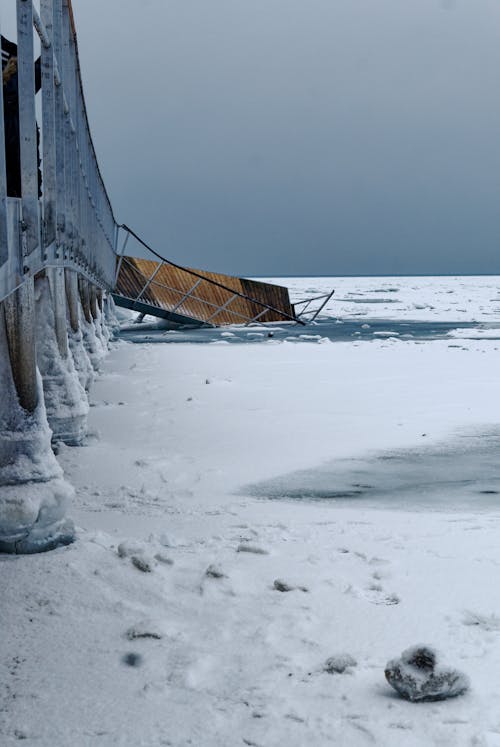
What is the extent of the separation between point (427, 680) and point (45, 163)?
3433mm

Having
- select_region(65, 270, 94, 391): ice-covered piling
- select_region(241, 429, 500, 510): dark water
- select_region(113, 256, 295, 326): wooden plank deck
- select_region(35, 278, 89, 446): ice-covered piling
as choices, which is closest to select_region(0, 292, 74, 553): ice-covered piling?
select_region(241, 429, 500, 510): dark water

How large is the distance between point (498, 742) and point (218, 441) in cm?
483

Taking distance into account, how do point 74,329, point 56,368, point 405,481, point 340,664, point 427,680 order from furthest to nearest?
point 74,329
point 56,368
point 405,481
point 340,664
point 427,680

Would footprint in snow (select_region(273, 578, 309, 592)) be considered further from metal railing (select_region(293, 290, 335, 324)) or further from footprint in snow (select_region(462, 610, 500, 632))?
metal railing (select_region(293, 290, 335, 324))

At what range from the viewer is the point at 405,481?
5.70m

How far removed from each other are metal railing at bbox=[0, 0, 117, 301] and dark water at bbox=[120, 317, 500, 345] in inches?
492

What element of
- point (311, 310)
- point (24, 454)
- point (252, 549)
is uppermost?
point (24, 454)

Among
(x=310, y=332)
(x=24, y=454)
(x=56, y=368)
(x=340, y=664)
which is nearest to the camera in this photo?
(x=340, y=664)

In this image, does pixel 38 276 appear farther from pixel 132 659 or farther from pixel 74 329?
pixel 132 659

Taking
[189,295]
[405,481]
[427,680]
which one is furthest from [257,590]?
[189,295]

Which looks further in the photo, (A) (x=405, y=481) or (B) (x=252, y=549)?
(A) (x=405, y=481)

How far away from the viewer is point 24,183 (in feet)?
10.2

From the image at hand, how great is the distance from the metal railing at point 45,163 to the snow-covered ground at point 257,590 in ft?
4.13

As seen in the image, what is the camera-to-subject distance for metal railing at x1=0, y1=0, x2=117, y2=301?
2836 mm
